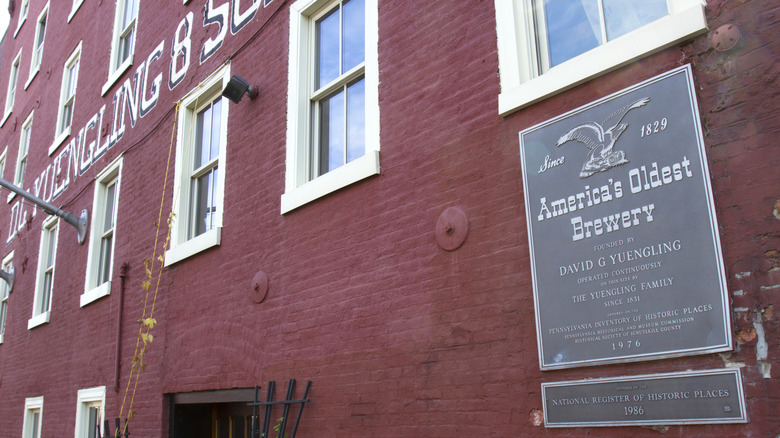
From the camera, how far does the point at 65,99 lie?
1373cm

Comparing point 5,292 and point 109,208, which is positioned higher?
point 109,208

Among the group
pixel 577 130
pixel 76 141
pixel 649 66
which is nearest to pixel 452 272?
pixel 577 130

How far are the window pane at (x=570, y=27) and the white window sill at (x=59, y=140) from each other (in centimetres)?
1065

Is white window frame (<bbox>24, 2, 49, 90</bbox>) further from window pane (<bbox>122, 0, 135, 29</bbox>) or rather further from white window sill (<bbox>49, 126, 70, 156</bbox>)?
window pane (<bbox>122, 0, 135, 29</bbox>)

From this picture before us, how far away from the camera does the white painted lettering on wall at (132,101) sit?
8148mm

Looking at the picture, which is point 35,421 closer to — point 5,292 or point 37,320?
point 37,320

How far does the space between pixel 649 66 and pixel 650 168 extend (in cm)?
59

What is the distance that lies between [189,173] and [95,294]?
8.84 ft

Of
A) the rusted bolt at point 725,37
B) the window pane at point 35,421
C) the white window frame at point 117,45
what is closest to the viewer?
the rusted bolt at point 725,37

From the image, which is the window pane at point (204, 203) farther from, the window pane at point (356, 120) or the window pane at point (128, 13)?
the window pane at point (128, 13)

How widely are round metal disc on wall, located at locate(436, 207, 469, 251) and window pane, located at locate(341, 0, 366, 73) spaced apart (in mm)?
1968

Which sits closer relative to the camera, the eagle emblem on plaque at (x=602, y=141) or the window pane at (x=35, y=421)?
the eagle emblem on plaque at (x=602, y=141)

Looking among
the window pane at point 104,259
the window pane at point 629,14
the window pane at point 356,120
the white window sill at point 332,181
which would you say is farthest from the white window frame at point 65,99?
the window pane at point 629,14

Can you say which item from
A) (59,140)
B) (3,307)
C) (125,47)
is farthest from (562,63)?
(3,307)
